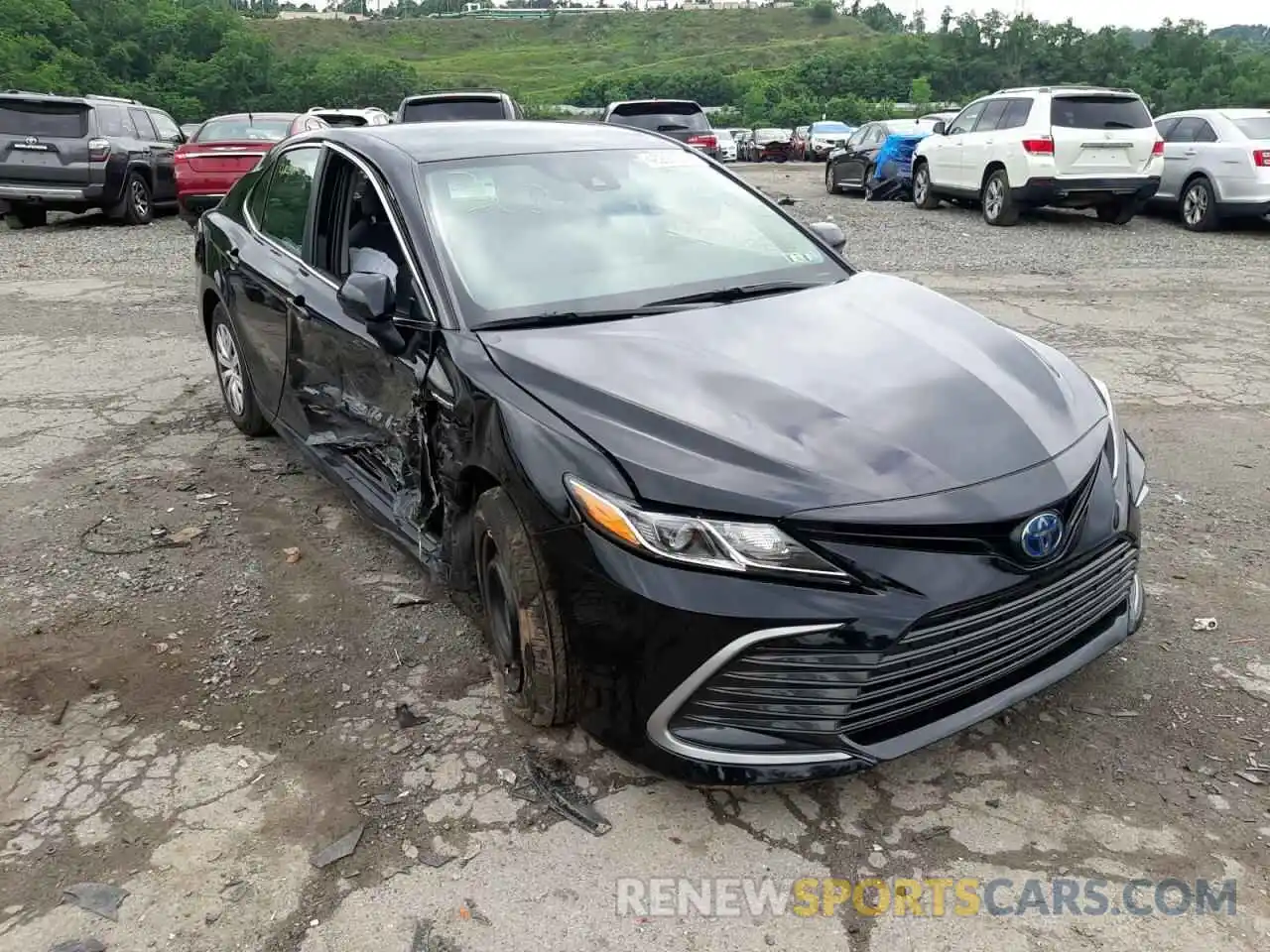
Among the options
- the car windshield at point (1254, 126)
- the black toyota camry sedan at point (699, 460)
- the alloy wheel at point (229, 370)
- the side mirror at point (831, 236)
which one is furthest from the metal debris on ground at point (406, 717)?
the car windshield at point (1254, 126)

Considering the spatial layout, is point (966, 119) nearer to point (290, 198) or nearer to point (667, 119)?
point (667, 119)

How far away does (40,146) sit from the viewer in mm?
13562

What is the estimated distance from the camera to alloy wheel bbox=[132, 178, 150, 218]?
579 inches

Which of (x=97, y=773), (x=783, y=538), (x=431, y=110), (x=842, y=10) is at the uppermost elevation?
(x=842, y=10)

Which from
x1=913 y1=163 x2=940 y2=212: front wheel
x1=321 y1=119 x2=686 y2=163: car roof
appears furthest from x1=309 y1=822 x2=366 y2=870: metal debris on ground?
x1=913 y1=163 x2=940 y2=212: front wheel

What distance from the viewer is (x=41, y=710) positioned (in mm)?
3154

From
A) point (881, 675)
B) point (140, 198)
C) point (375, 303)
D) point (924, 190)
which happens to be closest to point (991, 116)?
point (924, 190)

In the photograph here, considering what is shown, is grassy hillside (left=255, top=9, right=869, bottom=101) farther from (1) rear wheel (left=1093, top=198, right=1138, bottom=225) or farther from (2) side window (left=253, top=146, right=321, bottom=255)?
(2) side window (left=253, top=146, right=321, bottom=255)

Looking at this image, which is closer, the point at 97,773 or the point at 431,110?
the point at 97,773

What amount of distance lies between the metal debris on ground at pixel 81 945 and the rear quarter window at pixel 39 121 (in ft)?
46.3

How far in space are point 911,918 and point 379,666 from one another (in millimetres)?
1820

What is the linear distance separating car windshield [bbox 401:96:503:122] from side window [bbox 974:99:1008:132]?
643 centimetres

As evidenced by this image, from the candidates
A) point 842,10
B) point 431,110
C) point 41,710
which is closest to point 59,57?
point 431,110

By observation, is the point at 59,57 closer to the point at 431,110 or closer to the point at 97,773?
the point at 431,110
